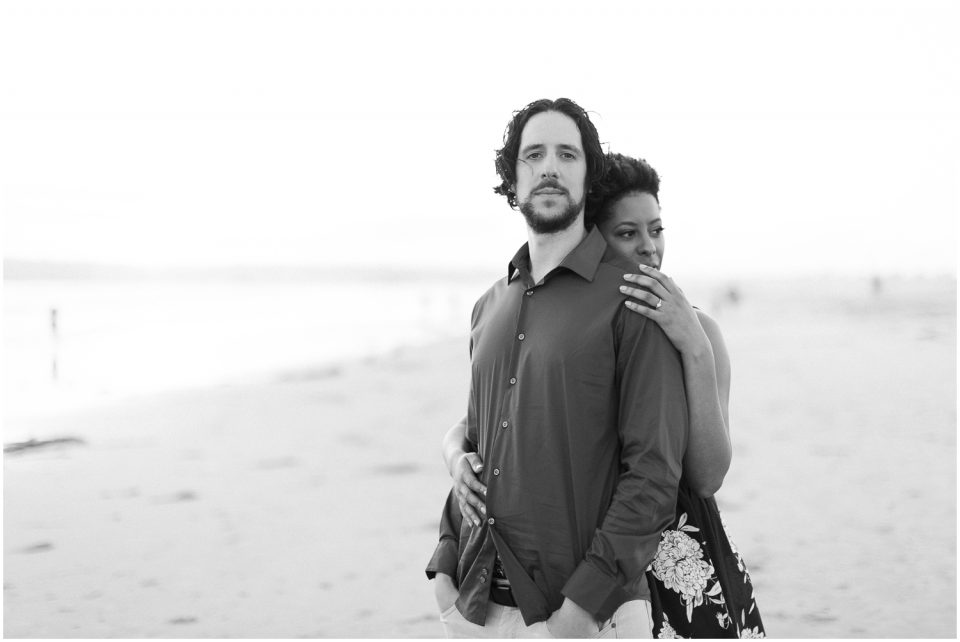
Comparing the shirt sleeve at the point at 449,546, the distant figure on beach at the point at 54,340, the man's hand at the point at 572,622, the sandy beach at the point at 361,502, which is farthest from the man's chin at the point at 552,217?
the distant figure on beach at the point at 54,340

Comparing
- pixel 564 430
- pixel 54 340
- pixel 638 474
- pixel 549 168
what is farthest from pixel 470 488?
pixel 54 340

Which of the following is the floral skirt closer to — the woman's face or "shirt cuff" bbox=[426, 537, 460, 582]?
"shirt cuff" bbox=[426, 537, 460, 582]

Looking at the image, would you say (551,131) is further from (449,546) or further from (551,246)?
(449,546)

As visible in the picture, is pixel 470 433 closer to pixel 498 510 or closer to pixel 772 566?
pixel 498 510

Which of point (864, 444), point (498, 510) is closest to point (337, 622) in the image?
point (498, 510)

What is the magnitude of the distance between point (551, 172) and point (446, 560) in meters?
0.93

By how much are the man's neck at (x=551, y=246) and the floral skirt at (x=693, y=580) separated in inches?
22.6

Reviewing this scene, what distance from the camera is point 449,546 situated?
202cm

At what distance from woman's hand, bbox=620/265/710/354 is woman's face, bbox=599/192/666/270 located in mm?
314

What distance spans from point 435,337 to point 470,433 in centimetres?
1336

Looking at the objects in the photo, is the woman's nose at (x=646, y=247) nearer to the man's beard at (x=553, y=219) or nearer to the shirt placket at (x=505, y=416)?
the man's beard at (x=553, y=219)

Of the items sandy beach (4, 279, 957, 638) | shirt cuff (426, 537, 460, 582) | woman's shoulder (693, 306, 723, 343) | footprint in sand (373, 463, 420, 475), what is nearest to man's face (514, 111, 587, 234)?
woman's shoulder (693, 306, 723, 343)

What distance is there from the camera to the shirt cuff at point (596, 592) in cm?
169

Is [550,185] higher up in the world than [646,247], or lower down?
higher up
